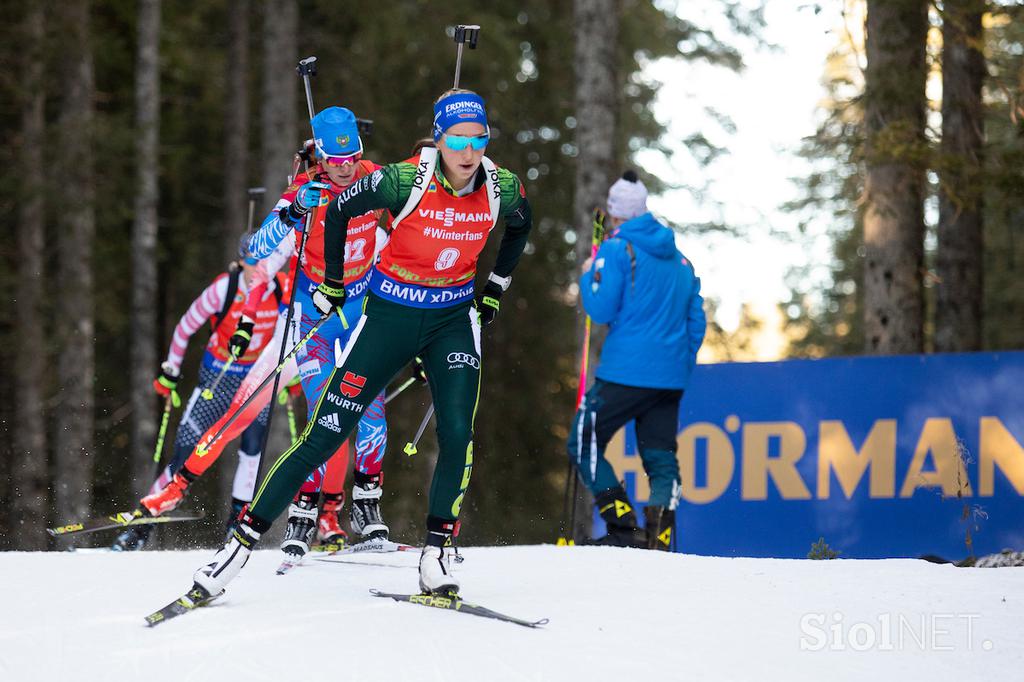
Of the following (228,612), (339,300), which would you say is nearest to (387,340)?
(339,300)

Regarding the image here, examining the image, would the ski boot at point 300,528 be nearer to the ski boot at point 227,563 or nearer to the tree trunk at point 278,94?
the ski boot at point 227,563

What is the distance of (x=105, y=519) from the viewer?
9.53m

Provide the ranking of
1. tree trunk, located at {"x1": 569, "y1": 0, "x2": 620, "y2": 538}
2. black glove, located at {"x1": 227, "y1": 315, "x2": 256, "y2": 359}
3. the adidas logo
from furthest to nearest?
tree trunk, located at {"x1": 569, "y1": 0, "x2": 620, "y2": 538} < black glove, located at {"x1": 227, "y1": 315, "x2": 256, "y2": 359} < the adidas logo

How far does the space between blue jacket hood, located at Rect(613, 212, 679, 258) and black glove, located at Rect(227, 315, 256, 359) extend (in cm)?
258

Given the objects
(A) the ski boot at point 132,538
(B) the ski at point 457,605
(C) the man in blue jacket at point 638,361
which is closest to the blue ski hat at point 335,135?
(C) the man in blue jacket at point 638,361

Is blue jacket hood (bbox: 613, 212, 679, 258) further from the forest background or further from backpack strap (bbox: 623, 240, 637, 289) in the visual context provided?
the forest background

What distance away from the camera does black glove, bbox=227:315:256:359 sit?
9.02 meters

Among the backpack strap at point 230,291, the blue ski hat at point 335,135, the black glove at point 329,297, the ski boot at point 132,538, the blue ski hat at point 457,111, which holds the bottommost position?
the ski boot at point 132,538

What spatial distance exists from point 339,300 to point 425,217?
0.64 metres

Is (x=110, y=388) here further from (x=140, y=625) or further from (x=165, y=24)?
(x=140, y=625)

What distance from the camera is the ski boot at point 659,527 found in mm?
8555

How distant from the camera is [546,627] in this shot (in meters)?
5.82

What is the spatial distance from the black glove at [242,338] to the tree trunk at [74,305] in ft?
28.7

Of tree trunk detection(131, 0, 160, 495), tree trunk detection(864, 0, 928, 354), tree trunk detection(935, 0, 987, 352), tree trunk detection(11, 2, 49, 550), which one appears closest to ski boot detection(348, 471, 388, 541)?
tree trunk detection(864, 0, 928, 354)
